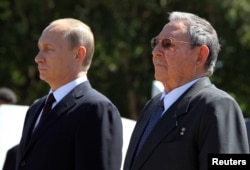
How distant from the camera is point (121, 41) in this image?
15.3 meters

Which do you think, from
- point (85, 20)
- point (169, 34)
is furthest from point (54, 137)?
point (85, 20)

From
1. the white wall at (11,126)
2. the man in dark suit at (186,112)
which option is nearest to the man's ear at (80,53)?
the man in dark suit at (186,112)

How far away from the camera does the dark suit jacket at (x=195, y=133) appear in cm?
341

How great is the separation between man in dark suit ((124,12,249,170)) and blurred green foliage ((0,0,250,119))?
10.9m

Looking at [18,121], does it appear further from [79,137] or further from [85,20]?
[85,20]

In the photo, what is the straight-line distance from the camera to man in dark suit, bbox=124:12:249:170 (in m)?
3.44

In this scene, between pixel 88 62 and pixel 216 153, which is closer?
pixel 216 153

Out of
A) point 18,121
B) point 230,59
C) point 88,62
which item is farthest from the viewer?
point 230,59

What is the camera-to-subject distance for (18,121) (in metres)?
6.09

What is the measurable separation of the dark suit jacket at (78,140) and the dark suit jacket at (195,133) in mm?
319

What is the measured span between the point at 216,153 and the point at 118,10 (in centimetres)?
1227

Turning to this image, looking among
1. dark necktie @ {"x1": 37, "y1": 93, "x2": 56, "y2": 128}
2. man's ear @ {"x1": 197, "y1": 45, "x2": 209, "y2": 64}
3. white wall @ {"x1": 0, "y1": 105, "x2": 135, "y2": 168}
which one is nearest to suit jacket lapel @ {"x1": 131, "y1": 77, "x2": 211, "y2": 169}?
man's ear @ {"x1": 197, "y1": 45, "x2": 209, "y2": 64}

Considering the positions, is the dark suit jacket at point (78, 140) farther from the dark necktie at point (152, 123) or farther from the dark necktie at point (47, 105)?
the dark necktie at point (152, 123)

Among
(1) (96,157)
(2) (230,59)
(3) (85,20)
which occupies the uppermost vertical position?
(1) (96,157)
